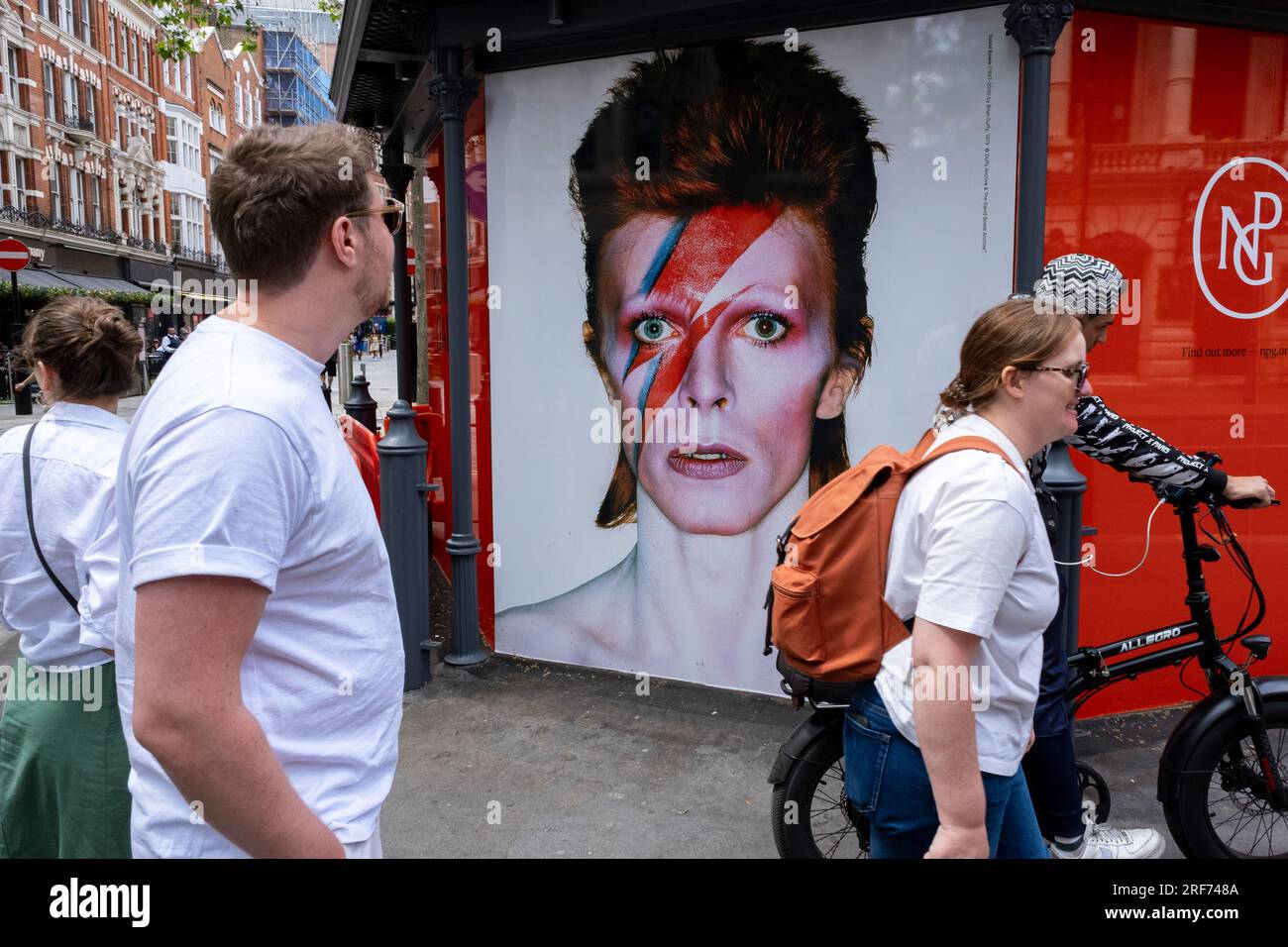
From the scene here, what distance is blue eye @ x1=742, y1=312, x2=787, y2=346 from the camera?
484 centimetres

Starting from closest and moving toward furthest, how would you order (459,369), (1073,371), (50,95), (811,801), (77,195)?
(1073,371), (811,801), (459,369), (50,95), (77,195)

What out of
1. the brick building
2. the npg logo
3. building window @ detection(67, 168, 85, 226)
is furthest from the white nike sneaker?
building window @ detection(67, 168, 85, 226)

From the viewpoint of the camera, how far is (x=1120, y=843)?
3.14 metres

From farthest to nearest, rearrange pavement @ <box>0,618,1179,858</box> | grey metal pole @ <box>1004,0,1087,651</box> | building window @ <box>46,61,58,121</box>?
1. building window @ <box>46,61,58,121</box>
2. grey metal pole @ <box>1004,0,1087,651</box>
3. pavement @ <box>0,618,1179,858</box>

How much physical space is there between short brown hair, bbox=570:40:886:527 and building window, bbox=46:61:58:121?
4589 cm

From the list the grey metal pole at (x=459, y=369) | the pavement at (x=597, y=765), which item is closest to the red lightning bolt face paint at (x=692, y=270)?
the grey metal pole at (x=459, y=369)

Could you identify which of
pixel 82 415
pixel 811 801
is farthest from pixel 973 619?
pixel 82 415

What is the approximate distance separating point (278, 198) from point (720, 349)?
12.0ft

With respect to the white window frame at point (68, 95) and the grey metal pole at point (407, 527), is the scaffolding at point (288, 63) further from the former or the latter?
the grey metal pole at point (407, 527)

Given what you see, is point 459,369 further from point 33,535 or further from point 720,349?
point 33,535

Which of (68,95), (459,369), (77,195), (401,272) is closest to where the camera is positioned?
(459,369)

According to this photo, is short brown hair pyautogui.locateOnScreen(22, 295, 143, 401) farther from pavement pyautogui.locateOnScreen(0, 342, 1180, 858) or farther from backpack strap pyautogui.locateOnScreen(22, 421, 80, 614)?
pavement pyautogui.locateOnScreen(0, 342, 1180, 858)

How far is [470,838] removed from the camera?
3723mm

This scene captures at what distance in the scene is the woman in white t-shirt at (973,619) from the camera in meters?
1.75
